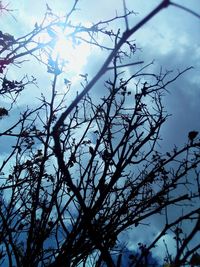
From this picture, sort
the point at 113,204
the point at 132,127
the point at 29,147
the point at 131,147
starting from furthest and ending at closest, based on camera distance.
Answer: the point at 29,147 < the point at 113,204 < the point at 132,127 < the point at 131,147

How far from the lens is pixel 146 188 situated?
523 cm

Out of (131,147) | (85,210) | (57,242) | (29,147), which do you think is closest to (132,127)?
(131,147)

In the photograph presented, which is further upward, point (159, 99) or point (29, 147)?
point (29, 147)

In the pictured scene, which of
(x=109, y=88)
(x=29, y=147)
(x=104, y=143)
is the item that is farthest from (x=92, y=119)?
(x=29, y=147)

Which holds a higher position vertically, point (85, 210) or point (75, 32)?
point (75, 32)

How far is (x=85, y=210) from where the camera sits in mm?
869

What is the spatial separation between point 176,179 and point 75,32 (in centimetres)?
248

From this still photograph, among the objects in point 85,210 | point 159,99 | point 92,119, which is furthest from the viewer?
point 159,99

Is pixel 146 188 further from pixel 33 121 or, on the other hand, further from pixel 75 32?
pixel 75 32

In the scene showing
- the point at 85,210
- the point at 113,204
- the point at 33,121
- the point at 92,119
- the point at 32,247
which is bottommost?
the point at 85,210

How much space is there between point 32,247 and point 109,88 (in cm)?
299

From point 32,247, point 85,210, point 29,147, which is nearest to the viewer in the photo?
point 85,210

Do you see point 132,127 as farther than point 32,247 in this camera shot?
Yes

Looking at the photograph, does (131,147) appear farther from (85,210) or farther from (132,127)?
(85,210)
